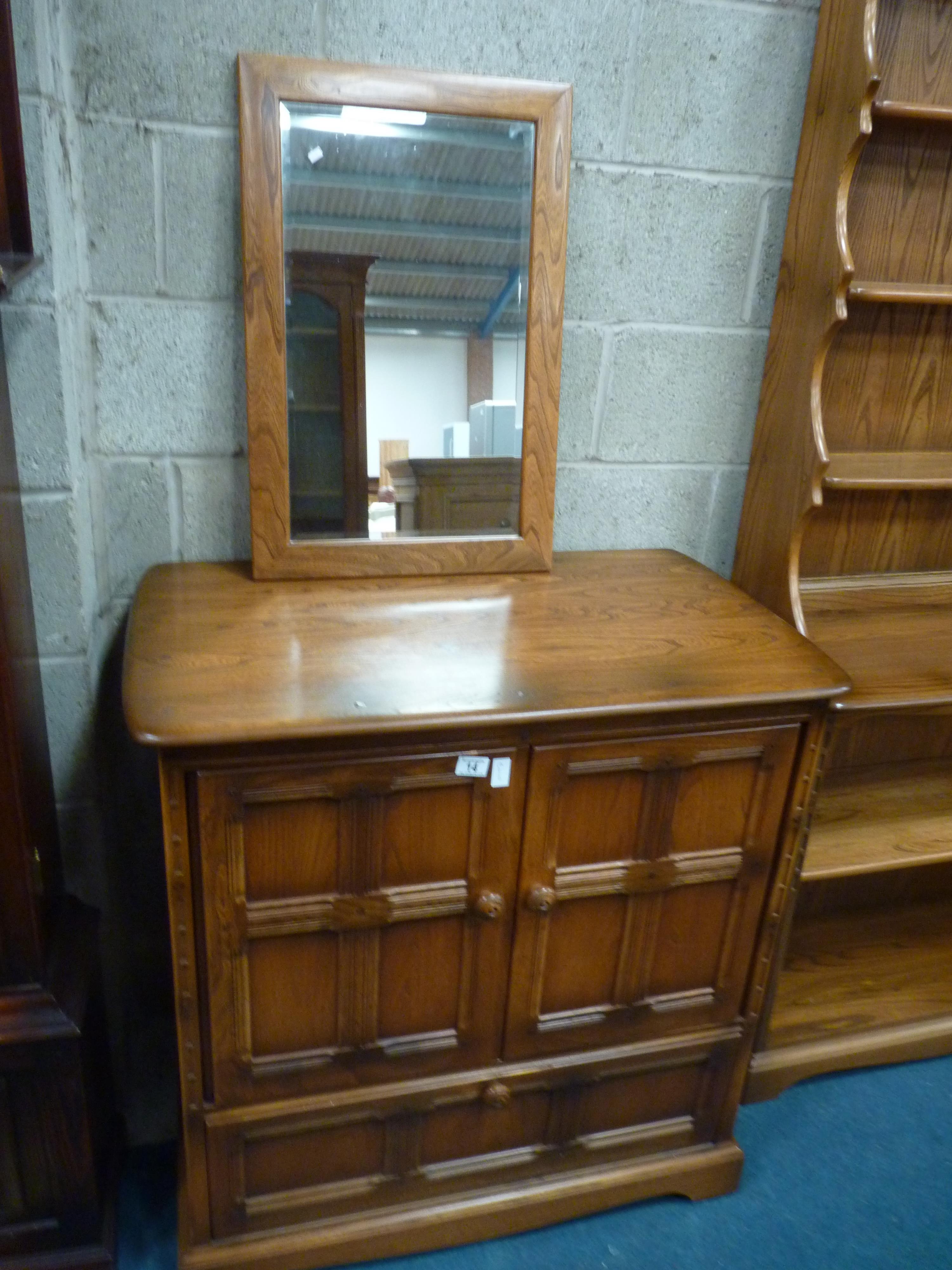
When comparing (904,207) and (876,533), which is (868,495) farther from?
(904,207)

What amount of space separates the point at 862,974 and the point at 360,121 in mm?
1856

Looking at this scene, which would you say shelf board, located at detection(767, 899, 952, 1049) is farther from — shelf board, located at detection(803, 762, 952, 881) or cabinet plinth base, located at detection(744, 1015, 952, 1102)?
shelf board, located at detection(803, 762, 952, 881)

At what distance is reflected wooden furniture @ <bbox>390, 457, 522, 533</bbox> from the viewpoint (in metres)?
1.45

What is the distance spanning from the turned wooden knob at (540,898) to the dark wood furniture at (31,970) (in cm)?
63

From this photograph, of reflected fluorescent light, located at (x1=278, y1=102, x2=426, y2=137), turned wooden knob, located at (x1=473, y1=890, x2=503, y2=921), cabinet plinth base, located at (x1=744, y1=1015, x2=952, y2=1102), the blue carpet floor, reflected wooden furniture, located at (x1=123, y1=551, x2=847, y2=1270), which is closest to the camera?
reflected wooden furniture, located at (x1=123, y1=551, x2=847, y2=1270)

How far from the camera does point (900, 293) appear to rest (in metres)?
1.41

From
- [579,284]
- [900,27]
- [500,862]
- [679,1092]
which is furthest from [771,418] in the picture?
[679,1092]

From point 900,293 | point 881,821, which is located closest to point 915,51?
point 900,293

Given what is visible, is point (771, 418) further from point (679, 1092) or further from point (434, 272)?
point (679, 1092)

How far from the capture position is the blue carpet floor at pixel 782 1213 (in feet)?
4.56

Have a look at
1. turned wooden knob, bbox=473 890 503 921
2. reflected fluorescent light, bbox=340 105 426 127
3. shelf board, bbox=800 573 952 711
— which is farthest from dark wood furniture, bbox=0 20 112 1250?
shelf board, bbox=800 573 952 711

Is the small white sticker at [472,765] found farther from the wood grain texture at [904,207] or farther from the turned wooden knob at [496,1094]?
the wood grain texture at [904,207]

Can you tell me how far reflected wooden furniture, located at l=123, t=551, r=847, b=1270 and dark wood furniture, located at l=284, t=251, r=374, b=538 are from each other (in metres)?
0.13

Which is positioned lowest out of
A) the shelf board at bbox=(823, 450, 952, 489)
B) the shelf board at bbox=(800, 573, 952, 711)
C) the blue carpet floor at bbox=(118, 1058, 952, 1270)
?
the blue carpet floor at bbox=(118, 1058, 952, 1270)
